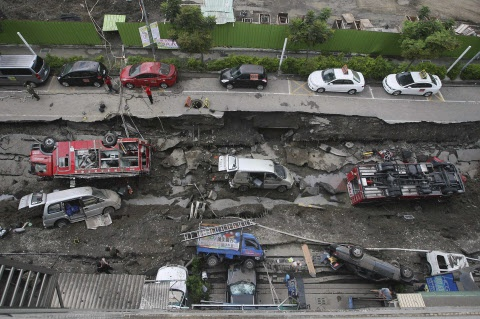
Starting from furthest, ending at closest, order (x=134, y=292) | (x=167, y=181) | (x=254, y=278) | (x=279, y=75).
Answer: (x=279, y=75) → (x=167, y=181) → (x=254, y=278) → (x=134, y=292)

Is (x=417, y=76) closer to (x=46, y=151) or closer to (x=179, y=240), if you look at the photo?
(x=179, y=240)

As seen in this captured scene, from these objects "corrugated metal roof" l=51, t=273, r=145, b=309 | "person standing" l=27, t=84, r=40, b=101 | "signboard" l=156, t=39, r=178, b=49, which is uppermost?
"signboard" l=156, t=39, r=178, b=49

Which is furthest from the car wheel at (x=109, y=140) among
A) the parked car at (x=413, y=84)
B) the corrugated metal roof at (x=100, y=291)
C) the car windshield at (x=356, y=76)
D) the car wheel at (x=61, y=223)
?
the parked car at (x=413, y=84)

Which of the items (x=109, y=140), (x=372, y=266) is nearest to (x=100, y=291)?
(x=109, y=140)

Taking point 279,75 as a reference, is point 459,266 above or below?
below

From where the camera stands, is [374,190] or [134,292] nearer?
[134,292]

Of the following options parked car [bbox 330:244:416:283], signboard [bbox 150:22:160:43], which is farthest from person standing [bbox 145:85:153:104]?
parked car [bbox 330:244:416:283]

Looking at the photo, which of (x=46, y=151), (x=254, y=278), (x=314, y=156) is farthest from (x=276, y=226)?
(x=46, y=151)

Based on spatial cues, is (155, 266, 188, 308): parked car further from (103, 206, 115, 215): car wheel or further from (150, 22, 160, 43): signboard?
(150, 22, 160, 43): signboard
